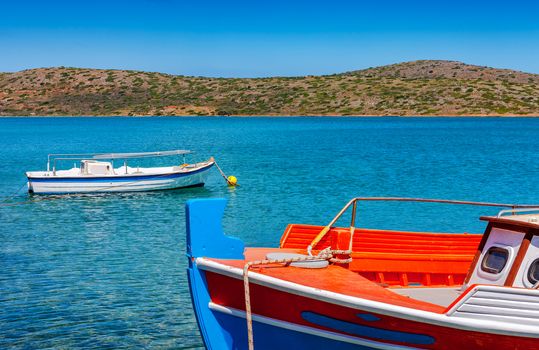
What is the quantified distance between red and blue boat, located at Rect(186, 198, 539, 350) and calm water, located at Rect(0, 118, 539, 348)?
181 inches

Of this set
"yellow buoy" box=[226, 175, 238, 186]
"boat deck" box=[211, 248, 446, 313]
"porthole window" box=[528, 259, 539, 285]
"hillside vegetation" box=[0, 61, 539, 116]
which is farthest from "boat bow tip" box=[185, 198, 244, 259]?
"hillside vegetation" box=[0, 61, 539, 116]

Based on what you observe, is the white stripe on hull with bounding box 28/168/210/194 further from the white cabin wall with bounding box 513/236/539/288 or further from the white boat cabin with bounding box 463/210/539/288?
the white cabin wall with bounding box 513/236/539/288

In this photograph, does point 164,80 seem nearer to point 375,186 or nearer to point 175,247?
point 375,186

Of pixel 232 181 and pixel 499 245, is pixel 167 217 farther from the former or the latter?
pixel 499 245

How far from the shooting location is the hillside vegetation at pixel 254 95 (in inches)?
5625

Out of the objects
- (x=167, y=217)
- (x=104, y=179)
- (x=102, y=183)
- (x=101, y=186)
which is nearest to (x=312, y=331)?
(x=167, y=217)

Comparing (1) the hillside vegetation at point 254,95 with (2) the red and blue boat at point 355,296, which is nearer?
(2) the red and blue boat at point 355,296

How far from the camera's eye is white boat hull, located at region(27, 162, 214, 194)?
123 feet

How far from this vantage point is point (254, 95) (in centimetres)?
16175

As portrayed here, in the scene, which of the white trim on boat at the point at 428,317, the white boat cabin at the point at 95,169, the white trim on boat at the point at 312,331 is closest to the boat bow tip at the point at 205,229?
the white trim on boat at the point at 312,331

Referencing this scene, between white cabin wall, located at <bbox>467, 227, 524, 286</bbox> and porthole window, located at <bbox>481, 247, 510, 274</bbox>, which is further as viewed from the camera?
porthole window, located at <bbox>481, 247, 510, 274</bbox>

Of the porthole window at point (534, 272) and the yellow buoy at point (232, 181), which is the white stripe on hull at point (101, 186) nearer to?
the yellow buoy at point (232, 181)

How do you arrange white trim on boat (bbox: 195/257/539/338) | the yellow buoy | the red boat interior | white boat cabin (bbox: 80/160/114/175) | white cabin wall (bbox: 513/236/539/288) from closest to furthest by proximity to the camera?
1. white trim on boat (bbox: 195/257/539/338)
2. the red boat interior
3. white cabin wall (bbox: 513/236/539/288)
4. white boat cabin (bbox: 80/160/114/175)
5. the yellow buoy

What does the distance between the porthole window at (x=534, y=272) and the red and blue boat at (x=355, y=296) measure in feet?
0.05
